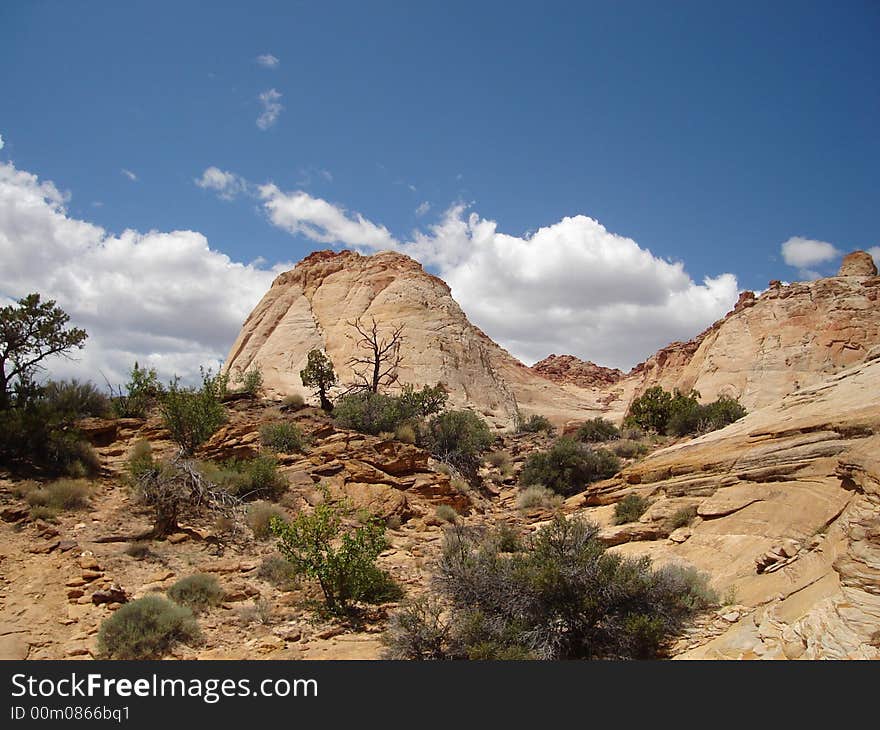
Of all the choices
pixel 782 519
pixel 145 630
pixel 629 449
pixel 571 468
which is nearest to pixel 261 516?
pixel 145 630

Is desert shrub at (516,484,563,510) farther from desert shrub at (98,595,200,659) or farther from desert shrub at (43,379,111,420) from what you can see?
desert shrub at (43,379,111,420)

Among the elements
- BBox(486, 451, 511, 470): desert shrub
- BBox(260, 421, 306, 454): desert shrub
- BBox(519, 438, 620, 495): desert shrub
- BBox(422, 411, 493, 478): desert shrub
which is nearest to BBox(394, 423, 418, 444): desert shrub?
BBox(422, 411, 493, 478): desert shrub

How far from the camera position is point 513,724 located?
430 cm

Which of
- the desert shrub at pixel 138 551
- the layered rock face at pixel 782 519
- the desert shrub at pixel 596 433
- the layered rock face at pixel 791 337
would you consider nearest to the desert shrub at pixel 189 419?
the desert shrub at pixel 138 551

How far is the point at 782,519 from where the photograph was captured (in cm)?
762

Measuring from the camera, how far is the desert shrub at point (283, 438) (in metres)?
14.7

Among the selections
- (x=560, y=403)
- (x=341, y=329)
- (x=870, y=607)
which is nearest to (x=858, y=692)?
(x=870, y=607)

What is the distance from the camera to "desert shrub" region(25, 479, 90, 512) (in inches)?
398

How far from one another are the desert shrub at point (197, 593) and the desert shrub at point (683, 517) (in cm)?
729

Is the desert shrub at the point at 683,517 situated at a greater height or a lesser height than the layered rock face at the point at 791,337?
lesser

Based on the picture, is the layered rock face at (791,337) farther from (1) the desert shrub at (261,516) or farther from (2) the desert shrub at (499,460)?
(1) the desert shrub at (261,516)

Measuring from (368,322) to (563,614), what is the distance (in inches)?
1135

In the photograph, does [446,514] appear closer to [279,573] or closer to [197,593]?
[279,573]

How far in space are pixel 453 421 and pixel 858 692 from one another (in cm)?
1416
